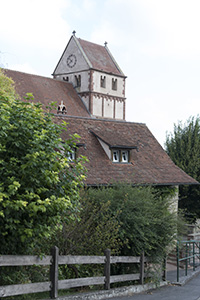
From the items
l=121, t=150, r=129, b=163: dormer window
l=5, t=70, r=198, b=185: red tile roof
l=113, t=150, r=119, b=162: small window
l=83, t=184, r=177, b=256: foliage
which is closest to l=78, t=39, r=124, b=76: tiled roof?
l=5, t=70, r=198, b=185: red tile roof

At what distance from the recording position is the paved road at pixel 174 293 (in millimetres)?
11735

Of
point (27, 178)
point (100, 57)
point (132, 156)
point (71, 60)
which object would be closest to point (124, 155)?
point (132, 156)

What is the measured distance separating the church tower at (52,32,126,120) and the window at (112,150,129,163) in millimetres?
30199

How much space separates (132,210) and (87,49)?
45.5 m

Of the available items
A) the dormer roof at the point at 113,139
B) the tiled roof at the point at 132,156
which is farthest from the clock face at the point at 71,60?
the dormer roof at the point at 113,139

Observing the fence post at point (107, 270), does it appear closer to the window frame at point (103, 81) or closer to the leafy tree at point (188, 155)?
the leafy tree at point (188, 155)

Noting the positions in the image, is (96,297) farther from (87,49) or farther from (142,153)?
(87,49)

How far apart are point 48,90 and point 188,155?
19152 mm

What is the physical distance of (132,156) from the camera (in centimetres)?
2394

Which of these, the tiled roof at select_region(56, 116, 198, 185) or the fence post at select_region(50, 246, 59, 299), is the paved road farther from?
the tiled roof at select_region(56, 116, 198, 185)

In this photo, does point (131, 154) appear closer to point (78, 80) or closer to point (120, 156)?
point (120, 156)

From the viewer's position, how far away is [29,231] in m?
8.10

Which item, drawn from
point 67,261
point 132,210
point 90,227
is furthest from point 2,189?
point 132,210

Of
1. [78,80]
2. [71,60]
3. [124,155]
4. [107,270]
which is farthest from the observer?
[71,60]
